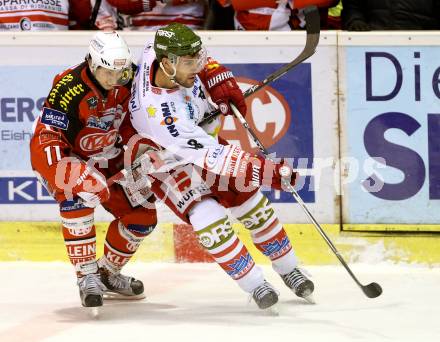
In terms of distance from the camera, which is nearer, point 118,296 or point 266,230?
point 266,230

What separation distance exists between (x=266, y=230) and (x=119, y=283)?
0.79m

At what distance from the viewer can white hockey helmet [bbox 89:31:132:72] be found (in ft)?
16.8

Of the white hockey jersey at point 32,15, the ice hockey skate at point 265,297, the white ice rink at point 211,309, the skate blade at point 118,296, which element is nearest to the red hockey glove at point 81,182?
the white ice rink at point 211,309

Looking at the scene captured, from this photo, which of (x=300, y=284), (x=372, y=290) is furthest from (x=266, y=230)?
(x=372, y=290)

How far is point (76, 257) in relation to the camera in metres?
5.29

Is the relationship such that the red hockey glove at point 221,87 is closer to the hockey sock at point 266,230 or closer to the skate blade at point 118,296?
the hockey sock at point 266,230

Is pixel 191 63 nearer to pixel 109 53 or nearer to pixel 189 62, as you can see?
pixel 189 62

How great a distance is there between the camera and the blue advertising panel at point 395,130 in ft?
20.0

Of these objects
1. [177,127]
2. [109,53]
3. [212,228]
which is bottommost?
[212,228]

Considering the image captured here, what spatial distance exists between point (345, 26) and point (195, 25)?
0.83 metres

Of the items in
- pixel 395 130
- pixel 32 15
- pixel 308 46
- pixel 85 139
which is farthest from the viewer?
pixel 32 15

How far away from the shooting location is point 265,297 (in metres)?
5.20

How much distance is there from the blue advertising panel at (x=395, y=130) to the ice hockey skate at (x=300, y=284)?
852 mm

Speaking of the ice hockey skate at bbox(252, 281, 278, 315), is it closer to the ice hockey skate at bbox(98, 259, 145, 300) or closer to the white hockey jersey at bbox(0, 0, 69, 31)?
the ice hockey skate at bbox(98, 259, 145, 300)
